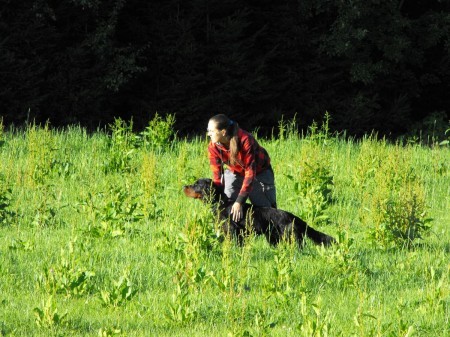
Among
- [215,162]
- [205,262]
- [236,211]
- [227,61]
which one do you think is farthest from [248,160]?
[227,61]

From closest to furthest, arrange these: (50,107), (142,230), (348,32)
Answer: (142,230), (50,107), (348,32)

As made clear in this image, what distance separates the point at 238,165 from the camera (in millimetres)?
9180

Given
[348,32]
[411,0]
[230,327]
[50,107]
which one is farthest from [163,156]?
[411,0]

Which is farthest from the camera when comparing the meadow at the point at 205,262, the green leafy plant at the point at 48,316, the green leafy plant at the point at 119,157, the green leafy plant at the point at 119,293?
the green leafy plant at the point at 119,157

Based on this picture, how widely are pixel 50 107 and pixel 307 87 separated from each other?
8.71 m

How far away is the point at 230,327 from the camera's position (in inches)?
243

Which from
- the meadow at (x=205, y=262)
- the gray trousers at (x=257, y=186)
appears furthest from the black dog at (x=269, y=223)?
the gray trousers at (x=257, y=186)

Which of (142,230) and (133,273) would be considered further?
(142,230)

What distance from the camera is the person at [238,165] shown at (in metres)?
8.70

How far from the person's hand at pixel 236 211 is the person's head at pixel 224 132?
0.52m

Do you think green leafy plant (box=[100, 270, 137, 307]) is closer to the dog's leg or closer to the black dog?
the black dog

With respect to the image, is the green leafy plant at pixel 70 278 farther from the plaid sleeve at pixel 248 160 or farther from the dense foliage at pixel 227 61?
the dense foliage at pixel 227 61

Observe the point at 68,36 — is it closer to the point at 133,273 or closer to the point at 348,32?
the point at 348,32

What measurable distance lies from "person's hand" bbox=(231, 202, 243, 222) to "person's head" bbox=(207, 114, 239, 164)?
516mm
